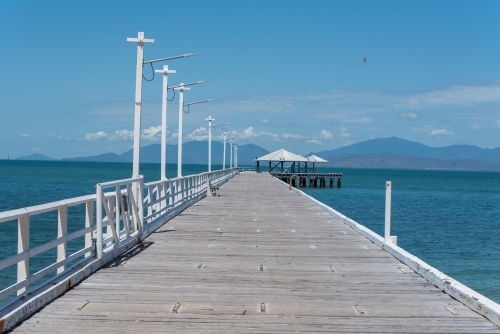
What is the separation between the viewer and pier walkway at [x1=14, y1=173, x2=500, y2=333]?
680 cm

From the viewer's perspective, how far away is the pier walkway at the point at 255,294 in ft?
22.3

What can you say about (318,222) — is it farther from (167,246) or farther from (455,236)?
(455,236)

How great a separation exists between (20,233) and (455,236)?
27086mm

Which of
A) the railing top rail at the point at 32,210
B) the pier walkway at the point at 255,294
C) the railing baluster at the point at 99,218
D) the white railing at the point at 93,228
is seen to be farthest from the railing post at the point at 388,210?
the railing top rail at the point at 32,210

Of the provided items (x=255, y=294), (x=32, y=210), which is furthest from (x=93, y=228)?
(x=255, y=294)

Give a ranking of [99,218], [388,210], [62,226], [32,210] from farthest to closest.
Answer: [388,210]
[99,218]
[62,226]
[32,210]

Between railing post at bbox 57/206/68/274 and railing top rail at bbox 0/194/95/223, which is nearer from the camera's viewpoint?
railing top rail at bbox 0/194/95/223

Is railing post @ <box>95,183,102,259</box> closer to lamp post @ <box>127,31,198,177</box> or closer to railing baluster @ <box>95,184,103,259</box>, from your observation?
railing baluster @ <box>95,184,103,259</box>

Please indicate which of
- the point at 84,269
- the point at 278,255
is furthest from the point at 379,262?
the point at 84,269

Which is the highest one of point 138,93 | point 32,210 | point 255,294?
point 138,93

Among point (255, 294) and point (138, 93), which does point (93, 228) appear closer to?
point (255, 294)

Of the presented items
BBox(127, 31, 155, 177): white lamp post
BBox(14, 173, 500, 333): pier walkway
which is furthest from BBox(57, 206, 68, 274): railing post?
BBox(127, 31, 155, 177): white lamp post

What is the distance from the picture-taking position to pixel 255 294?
8.29 metres

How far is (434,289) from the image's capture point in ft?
28.6
